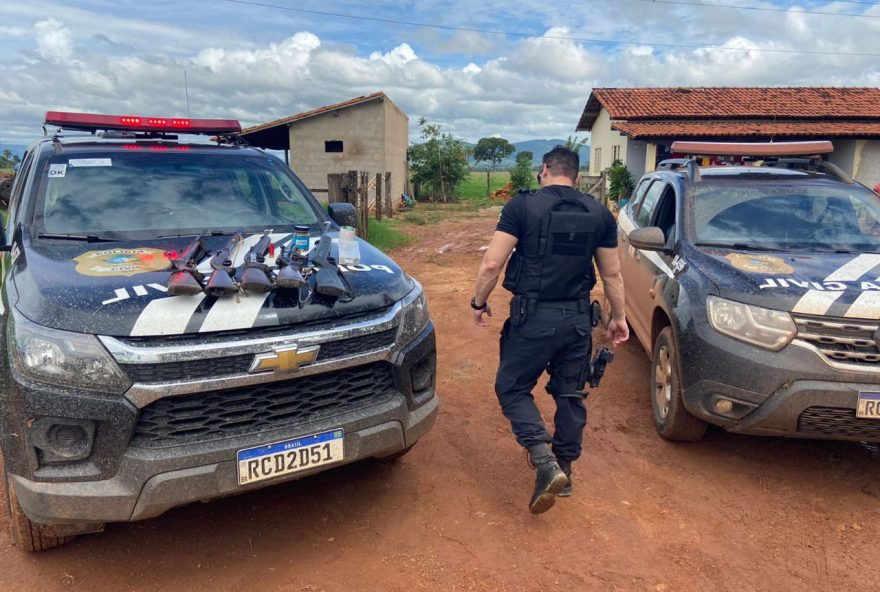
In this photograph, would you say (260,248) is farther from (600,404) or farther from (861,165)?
(861,165)

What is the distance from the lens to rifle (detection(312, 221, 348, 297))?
263 cm

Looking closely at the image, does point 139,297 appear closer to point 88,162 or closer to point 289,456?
point 289,456

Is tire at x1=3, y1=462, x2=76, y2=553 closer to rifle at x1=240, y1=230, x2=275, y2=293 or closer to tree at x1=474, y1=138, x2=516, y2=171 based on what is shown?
rifle at x1=240, y1=230, x2=275, y2=293

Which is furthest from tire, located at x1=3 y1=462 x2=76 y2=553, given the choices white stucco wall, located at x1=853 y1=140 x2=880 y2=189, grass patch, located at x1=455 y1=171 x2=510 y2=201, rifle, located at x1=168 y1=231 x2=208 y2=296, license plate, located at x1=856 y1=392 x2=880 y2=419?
grass patch, located at x1=455 y1=171 x2=510 y2=201

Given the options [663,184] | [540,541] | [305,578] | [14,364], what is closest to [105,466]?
[14,364]

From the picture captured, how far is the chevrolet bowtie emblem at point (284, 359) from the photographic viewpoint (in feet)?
7.88

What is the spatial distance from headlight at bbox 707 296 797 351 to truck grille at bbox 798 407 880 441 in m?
0.37

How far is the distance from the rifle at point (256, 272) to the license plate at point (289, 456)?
630 millimetres

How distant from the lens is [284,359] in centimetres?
244

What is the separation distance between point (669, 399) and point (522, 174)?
85.1 ft

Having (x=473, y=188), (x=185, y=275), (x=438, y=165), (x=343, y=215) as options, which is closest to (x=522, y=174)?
(x=438, y=165)

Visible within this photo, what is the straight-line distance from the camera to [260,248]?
10.2ft

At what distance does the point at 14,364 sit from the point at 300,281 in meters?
1.05

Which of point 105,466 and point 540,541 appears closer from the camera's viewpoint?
point 105,466
